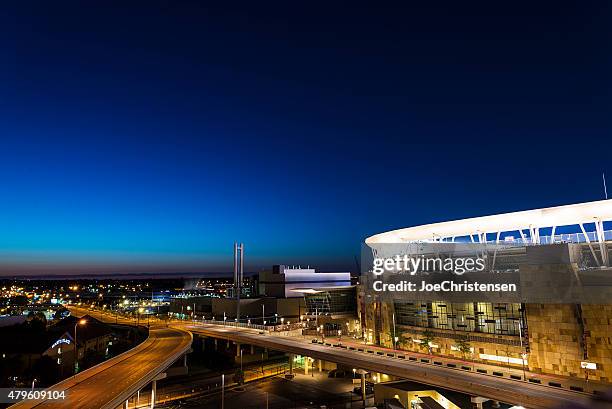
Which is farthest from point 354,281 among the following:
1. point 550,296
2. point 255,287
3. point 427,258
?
point 550,296

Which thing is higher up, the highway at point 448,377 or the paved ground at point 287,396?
the highway at point 448,377

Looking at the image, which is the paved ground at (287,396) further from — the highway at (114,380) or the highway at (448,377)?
the highway at (114,380)

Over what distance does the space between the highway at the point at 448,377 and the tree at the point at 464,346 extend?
40.3 feet

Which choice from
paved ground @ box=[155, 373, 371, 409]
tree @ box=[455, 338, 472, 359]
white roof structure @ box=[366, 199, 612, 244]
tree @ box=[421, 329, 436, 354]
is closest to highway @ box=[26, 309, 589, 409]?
paved ground @ box=[155, 373, 371, 409]

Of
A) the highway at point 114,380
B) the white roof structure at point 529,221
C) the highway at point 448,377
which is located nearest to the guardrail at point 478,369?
the highway at point 448,377

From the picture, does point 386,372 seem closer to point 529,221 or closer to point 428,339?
point 428,339

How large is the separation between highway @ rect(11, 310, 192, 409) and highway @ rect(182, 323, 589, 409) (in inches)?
775

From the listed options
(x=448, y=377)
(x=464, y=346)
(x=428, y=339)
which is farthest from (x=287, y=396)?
(x=448, y=377)

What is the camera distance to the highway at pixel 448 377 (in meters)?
38.9

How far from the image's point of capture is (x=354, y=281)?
191 meters

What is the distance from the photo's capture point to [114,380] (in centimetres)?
4722

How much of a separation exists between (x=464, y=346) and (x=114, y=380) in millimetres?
48631

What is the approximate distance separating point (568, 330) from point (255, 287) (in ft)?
430

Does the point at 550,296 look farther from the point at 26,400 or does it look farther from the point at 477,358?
the point at 26,400
